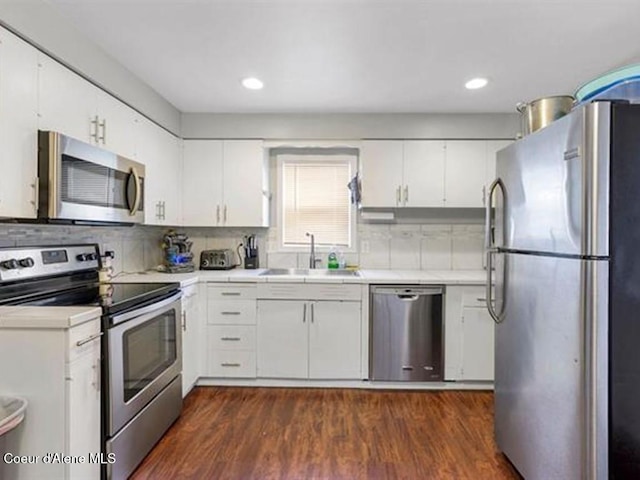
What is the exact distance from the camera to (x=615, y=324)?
139 cm

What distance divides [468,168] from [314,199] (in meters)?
1.43

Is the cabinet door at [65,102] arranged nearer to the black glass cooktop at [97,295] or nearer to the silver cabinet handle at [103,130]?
the silver cabinet handle at [103,130]

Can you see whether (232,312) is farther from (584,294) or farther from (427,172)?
(584,294)

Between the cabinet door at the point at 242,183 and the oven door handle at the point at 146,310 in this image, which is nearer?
the oven door handle at the point at 146,310

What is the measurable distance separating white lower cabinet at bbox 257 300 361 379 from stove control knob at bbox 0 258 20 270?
5.24 ft

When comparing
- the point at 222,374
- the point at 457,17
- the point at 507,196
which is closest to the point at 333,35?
the point at 457,17

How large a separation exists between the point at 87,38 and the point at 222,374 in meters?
2.43

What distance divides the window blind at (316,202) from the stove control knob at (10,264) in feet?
7.32

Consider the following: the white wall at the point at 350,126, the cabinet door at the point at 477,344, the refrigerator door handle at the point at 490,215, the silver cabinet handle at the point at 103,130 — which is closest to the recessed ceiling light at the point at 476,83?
the white wall at the point at 350,126

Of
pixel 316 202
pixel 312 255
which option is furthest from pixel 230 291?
pixel 316 202

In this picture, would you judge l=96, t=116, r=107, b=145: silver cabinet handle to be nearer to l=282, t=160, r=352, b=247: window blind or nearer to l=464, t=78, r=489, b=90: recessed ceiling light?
l=282, t=160, r=352, b=247: window blind

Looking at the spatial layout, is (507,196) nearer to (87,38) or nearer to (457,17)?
(457,17)

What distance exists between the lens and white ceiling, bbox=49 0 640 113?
187cm

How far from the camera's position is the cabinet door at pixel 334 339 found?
10.1ft
